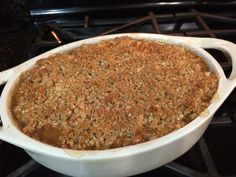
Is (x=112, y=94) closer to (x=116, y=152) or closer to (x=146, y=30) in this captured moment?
(x=116, y=152)

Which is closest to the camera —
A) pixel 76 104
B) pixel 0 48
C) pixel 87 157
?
pixel 87 157

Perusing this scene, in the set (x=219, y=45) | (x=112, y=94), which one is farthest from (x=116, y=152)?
(x=219, y=45)

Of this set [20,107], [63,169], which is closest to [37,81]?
[20,107]

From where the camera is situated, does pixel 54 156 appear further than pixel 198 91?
No

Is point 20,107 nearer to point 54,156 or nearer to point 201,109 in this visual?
point 54,156

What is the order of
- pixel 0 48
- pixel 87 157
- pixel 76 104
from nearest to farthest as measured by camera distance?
pixel 87 157 < pixel 76 104 < pixel 0 48
